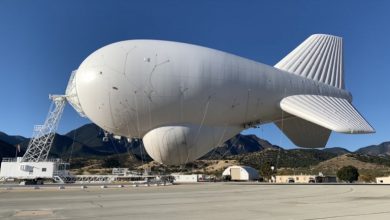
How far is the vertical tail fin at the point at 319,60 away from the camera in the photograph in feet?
112

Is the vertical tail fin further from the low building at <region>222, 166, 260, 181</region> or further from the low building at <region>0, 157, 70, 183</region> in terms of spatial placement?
the low building at <region>222, 166, 260, 181</region>

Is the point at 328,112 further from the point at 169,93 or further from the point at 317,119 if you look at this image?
the point at 169,93

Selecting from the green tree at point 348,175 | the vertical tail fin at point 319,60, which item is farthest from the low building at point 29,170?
the green tree at point 348,175

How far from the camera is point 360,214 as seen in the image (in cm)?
1277

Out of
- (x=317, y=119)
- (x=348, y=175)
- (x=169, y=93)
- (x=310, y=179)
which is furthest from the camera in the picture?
(x=348, y=175)

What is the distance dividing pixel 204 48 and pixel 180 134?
22.5ft

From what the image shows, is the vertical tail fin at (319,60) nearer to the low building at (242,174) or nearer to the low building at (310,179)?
the low building at (310,179)

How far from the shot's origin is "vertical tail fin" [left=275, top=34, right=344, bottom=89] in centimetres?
3422

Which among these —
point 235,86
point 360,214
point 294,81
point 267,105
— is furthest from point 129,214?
point 294,81

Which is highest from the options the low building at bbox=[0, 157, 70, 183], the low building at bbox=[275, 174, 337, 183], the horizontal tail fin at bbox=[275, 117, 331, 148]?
the horizontal tail fin at bbox=[275, 117, 331, 148]

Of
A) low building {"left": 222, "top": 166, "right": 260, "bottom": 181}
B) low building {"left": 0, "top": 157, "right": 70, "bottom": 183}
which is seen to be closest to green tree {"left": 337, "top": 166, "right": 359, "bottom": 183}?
low building {"left": 222, "top": 166, "right": 260, "bottom": 181}

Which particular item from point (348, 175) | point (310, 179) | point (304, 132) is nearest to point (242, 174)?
point (310, 179)

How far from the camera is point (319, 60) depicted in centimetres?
3525

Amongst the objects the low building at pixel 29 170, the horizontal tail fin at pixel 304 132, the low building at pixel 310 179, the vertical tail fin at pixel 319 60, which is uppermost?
the vertical tail fin at pixel 319 60
